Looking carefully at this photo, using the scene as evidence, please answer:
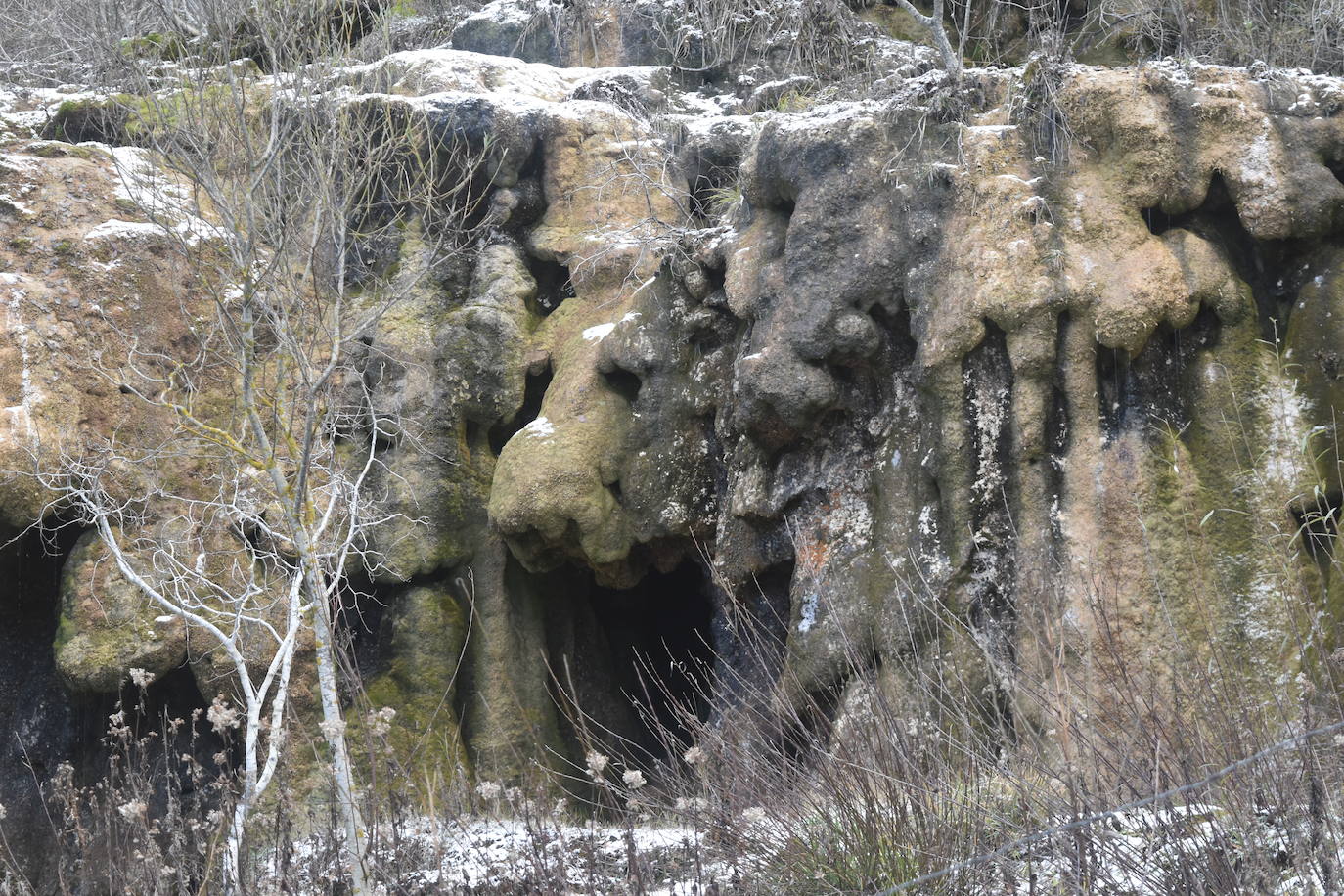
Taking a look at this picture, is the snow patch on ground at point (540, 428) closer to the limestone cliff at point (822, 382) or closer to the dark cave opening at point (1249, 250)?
the limestone cliff at point (822, 382)

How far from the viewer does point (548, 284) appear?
34.1 feet

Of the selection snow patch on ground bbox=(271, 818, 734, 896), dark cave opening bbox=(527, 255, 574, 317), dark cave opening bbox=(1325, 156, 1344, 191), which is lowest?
snow patch on ground bbox=(271, 818, 734, 896)

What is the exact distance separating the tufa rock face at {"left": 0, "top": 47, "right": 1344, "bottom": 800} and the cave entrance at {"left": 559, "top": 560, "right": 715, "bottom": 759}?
64 mm

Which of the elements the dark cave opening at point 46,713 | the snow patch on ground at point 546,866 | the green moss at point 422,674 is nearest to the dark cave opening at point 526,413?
the green moss at point 422,674

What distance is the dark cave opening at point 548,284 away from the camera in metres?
10.3

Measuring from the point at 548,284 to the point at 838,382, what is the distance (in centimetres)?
356

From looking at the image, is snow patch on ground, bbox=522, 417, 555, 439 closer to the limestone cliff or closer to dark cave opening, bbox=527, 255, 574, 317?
the limestone cliff

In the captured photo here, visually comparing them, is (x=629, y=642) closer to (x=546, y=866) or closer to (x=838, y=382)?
(x=838, y=382)

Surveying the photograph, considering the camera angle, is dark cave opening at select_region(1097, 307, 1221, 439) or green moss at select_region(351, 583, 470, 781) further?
green moss at select_region(351, 583, 470, 781)

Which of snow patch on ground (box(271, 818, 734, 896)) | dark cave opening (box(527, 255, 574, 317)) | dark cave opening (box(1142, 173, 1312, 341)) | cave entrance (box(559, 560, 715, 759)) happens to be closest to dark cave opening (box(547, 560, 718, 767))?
cave entrance (box(559, 560, 715, 759))

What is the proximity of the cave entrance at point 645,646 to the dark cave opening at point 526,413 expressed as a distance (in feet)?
4.65

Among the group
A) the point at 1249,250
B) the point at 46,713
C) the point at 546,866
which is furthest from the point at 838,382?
the point at 46,713

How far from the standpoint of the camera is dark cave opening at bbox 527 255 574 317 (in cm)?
1030

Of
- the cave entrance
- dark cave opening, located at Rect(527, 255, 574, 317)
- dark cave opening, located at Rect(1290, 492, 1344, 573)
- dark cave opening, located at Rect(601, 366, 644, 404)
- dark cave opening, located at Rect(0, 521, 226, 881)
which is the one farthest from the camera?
dark cave opening, located at Rect(527, 255, 574, 317)
